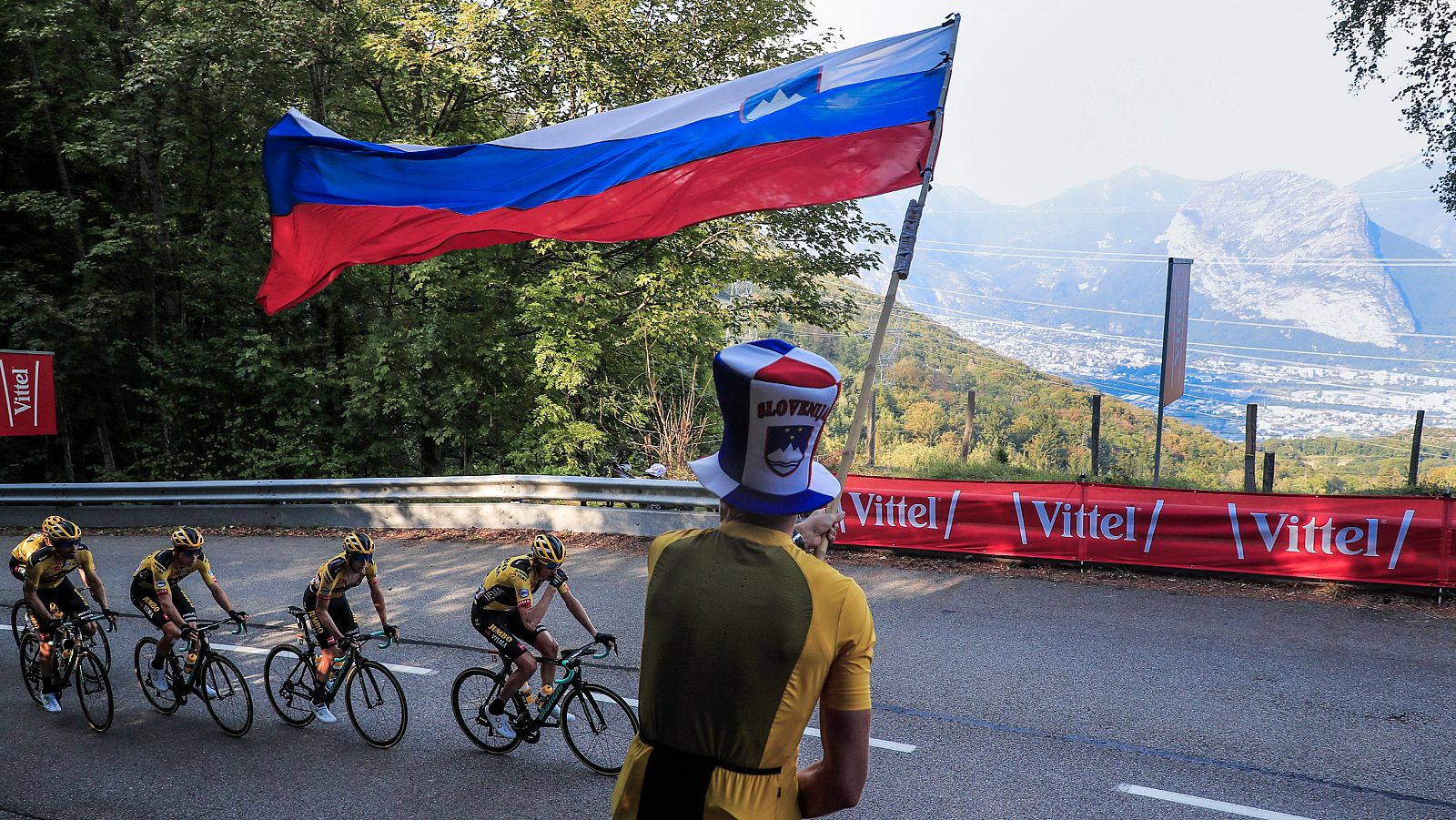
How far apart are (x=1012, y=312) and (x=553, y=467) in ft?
307

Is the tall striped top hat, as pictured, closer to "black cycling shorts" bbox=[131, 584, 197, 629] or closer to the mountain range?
"black cycling shorts" bbox=[131, 584, 197, 629]

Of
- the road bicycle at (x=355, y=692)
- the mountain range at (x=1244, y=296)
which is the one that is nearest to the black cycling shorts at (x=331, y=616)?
the road bicycle at (x=355, y=692)

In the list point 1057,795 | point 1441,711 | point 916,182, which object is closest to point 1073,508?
point 1441,711

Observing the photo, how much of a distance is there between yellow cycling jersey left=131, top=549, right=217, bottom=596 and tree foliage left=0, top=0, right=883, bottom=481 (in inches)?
344

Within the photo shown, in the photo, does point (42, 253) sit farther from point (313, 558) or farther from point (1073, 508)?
point (1073, 508)

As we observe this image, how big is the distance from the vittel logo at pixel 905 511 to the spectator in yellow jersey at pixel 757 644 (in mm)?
10116

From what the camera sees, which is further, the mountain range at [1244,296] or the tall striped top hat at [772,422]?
the mountain range at [1244,296]

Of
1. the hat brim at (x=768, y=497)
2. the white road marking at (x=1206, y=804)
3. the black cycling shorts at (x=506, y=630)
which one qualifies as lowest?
Result: the white road marking at (x=1206, y=804)

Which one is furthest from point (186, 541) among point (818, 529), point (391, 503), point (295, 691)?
point (391, 503)

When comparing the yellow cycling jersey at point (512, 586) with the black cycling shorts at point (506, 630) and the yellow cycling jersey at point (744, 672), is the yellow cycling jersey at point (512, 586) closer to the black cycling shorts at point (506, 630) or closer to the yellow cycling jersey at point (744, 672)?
the black cycling shorts at point (506, 630)

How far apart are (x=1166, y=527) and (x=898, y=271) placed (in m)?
8.47

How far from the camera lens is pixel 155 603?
8.19m

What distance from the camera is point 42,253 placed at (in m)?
24.1

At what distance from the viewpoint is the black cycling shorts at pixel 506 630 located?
23.2 ft
